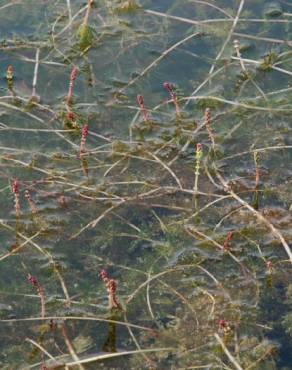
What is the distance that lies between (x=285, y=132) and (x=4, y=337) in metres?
1.83

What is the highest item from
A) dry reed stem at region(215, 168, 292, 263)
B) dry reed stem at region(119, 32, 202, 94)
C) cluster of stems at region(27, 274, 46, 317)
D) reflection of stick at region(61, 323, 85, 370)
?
dry reed stem at region(119, 32, 202, 94)

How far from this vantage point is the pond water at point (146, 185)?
9.88ft

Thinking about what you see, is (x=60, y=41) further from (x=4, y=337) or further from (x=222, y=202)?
(x=4, y=337)

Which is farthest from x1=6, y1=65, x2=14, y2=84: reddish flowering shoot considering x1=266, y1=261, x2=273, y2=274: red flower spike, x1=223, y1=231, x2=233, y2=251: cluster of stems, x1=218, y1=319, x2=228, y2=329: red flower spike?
x1=218, y1=319, x2=228, y2=329: red flower spike

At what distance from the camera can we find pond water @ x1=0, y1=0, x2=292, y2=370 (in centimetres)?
301

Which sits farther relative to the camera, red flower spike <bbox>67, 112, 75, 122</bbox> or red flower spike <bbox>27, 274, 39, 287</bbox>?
red flower spike <bbox>67, 112, 75, 122</bbox>

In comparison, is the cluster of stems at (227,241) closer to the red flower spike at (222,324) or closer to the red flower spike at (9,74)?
the red flower spike at (222,324)

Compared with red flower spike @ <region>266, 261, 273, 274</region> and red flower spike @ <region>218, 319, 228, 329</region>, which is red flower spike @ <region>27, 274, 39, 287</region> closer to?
red flower spike @ <region>218, 319, 228, 329</region>

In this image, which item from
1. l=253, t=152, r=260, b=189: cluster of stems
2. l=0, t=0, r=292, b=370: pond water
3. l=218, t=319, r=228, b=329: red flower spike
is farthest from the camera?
l=253, t=152, r=260, b=189: cluster of stems

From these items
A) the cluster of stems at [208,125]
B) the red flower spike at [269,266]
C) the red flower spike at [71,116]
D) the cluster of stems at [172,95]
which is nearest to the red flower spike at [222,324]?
the red flower spike at [269,266]

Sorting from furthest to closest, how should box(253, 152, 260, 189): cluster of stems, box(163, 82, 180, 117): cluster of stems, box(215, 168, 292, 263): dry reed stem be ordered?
box(163, 82, 180, 117): cluster of stems
box(253, 152, 260, 189): cluster of stems
box(215, 168, 292, 263): dry reed stem

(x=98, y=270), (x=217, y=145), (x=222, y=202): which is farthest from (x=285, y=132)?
(x=98, y=270)

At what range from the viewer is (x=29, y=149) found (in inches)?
151

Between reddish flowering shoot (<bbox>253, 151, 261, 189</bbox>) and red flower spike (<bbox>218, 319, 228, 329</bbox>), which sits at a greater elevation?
reddish flowering shoot (<bbox>253, 151, 261, 189</bbox>)
